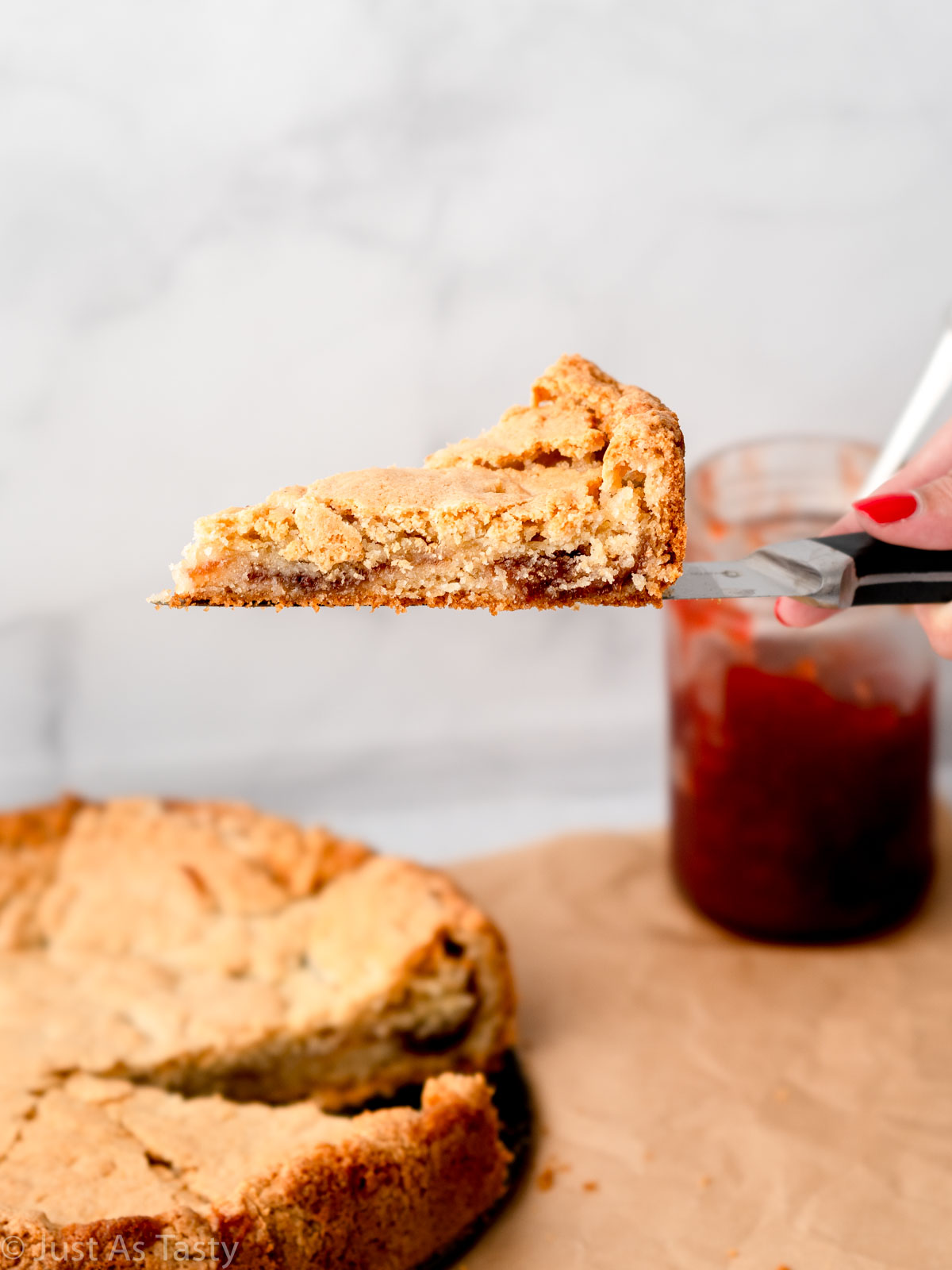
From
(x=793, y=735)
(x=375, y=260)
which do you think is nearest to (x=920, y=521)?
(x=793, y=735)

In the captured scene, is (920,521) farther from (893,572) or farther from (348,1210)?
(348,1210)

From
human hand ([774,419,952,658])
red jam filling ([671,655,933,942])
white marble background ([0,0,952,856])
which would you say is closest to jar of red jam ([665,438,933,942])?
red jam filling ([671,655,933,942])

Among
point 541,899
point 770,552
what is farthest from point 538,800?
point 770,552

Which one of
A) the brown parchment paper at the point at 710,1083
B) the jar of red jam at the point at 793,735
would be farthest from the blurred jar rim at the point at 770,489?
the brown parchment paper at the point at 710,1083

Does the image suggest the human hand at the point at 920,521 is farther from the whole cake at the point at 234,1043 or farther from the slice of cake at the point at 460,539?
the whole cake at the point at 234,1043

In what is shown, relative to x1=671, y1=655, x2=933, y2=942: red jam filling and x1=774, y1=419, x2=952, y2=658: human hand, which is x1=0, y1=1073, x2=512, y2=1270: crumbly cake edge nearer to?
x1=671, y1=655, x2=933, y2=942: red jam filling

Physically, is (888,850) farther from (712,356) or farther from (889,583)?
(712,356)
